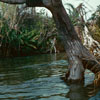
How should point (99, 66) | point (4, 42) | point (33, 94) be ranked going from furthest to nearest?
1. point (4, 42)
2. point (99, 66)
3. point (33, 94)

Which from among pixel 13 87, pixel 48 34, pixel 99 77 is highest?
pixel 48 34

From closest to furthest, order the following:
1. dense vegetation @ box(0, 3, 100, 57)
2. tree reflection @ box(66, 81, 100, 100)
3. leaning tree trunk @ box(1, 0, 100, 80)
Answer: tree reflection @ box(66, 81, 100, 100)
leaning tree trunk @ box(1, 0, 100, 80)
dense vegetation @ box(0, 3, 100, 57)

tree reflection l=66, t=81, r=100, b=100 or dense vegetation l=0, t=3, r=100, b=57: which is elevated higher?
dense vegetation l=0, t=3, r=100, b=57

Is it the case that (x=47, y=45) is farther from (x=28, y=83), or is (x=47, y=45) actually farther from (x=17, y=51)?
(x=28, y=83)

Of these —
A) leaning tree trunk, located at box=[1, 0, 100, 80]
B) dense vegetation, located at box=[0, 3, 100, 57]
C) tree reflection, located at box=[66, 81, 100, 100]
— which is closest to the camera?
tree reflection, located at box=[66, 81, 100, 100]

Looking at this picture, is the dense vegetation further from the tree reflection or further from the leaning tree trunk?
the tree reflection

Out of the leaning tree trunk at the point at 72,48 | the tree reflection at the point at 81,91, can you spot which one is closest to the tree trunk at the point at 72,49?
the leaning tree trunk at the point at 72,48

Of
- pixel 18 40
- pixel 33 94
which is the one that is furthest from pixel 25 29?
pixel 33 94

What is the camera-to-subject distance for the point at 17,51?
27109 mm

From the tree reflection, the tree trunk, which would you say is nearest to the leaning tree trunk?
the tree trunk

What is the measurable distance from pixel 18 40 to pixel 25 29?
7.22 ft

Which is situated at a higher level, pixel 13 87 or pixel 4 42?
pixel 4 42

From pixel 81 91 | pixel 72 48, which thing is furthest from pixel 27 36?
pixel 81 91

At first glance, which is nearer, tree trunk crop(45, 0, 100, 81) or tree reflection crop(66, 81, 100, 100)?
tree reflection crop(66, 81, 100, 100)
